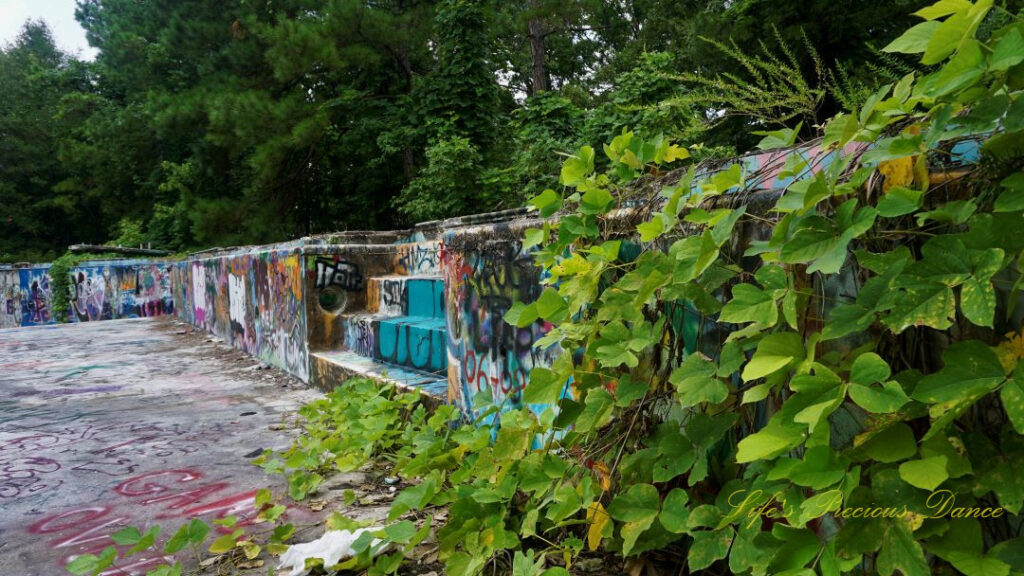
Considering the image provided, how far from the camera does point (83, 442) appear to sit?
436cm

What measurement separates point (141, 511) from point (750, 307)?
10.4ft

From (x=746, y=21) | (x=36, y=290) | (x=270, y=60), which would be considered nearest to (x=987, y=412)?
A: (x=746, y=21)

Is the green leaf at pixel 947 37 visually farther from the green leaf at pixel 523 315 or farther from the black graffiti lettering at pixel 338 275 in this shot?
the black graffiti lettering at pixel 338 275

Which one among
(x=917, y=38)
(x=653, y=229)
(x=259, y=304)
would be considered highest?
(x=917, y=38)

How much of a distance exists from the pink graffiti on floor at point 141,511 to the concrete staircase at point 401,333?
4.51ft

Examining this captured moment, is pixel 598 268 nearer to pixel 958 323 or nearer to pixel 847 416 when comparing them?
pixel 847 416

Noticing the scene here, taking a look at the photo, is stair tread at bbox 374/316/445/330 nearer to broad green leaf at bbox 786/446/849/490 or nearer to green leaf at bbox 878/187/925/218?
broad green leaf at bbox 786/446/849/490

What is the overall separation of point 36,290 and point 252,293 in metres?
18.0

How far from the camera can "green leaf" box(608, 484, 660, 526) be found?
1711 millimetres

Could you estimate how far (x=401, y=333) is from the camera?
509cm

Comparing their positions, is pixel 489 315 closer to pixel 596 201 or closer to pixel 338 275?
pixel 596 201

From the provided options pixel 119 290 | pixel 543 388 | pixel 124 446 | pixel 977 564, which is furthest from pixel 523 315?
pixel 119 290

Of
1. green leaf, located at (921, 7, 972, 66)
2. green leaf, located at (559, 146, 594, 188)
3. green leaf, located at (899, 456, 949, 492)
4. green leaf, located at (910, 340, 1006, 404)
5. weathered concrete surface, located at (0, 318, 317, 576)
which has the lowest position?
weathered concrete surface, located at (0, 318, 317, 576)

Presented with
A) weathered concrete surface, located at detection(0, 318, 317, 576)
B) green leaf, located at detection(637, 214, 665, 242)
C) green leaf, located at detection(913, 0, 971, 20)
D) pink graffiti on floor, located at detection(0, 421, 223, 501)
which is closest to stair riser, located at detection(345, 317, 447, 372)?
weathered concrete surface, located at detection(0, 318, 317, 576)
